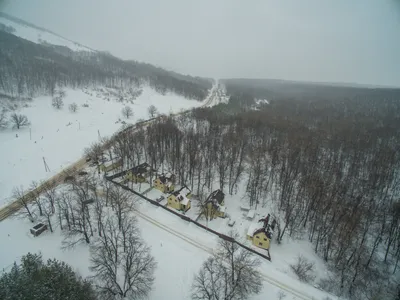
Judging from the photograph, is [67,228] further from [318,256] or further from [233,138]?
[233,138]

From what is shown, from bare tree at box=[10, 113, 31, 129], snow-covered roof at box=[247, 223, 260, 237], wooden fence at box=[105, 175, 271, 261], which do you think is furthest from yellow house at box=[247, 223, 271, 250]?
bare tree at box=[10, 113, 31, 129]

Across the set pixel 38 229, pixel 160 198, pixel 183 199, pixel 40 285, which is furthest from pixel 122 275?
pixel 160 198

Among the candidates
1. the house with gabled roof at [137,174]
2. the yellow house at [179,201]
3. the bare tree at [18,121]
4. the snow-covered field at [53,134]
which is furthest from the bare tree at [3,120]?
the yellow house at [179,201]

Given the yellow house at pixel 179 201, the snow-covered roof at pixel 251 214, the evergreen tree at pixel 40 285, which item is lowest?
the snow-covered roof at pixel 251 214

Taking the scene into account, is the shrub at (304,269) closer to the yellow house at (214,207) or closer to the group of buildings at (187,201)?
the group of buildings at (187,201)

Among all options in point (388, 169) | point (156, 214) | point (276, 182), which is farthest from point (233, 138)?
point (388, 169)

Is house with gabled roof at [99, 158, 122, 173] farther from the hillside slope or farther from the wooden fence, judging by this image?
the hillside slope
